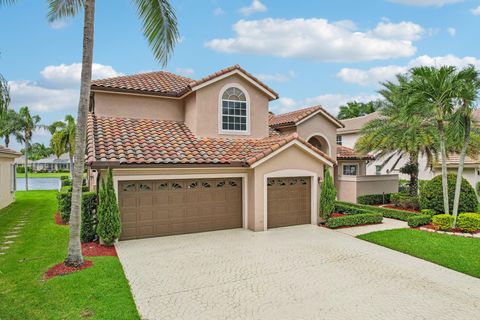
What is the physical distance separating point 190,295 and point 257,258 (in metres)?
3.24

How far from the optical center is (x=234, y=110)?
16375mm

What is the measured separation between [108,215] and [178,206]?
2826mm

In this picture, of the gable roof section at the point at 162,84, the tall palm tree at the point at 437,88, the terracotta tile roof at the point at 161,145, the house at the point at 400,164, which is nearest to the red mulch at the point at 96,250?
the terracotta tile roof at the point at 161,145

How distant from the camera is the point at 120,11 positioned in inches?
471

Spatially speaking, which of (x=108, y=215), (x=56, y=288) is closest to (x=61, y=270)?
(x=56, y=288)

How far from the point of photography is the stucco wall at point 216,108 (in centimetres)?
1556

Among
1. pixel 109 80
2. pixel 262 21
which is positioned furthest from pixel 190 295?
pixel 262 21

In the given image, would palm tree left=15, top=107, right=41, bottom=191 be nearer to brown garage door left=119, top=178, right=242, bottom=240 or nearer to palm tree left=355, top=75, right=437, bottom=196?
brown garage door left=119, top=178, right=242, bottom=240

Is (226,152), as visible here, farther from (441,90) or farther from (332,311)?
(441,90)

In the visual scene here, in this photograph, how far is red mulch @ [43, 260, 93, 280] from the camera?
8.44 metres

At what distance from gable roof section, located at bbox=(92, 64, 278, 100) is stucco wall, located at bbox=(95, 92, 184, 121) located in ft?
1.49

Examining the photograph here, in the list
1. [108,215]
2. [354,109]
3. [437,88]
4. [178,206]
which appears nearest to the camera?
[108,215]

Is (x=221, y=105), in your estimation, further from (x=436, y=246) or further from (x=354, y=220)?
(x=436, y=246)

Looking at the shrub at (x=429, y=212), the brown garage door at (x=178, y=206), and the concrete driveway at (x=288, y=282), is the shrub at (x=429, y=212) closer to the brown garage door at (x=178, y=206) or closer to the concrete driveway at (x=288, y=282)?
the concrete driveway at (x=288, y=282)
